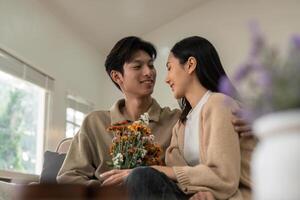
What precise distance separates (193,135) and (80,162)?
1.80 ft

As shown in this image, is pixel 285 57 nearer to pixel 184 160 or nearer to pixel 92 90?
pixel 184 160

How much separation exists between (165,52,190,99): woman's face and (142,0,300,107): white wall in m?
3.08

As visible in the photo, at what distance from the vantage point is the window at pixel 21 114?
3.47m

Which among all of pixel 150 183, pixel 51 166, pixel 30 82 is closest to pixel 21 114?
pixel 30 82

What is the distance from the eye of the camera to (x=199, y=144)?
5.27 ft

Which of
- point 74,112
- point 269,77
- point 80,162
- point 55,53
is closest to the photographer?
point 269,77

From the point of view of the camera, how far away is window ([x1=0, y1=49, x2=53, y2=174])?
3.47 m

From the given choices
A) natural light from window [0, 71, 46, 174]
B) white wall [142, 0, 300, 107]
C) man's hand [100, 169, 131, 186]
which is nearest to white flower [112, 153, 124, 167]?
man's hand [100, 169, 131, 186]

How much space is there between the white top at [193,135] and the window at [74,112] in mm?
2747

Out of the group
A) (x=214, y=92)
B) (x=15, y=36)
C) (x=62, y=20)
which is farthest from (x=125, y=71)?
(x=62, y=20)

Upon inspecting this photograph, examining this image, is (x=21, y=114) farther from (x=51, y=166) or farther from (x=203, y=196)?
(x=203, y=196)

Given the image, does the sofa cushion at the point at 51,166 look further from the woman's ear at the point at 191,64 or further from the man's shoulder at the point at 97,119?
the woman's ear at the point at 191,64

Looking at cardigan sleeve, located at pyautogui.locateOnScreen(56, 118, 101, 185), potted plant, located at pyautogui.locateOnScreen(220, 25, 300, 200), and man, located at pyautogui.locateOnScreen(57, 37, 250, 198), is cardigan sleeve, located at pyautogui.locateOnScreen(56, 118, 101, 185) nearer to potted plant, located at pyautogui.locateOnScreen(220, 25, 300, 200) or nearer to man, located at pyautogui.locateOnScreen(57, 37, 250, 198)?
man, located at pyautogui.locateOnScreen(57, 37, 250, 198)

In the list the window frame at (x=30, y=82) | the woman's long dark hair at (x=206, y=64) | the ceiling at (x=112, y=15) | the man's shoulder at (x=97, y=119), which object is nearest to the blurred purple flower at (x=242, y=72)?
the woman's long dark hair at (x=206, y=64)
